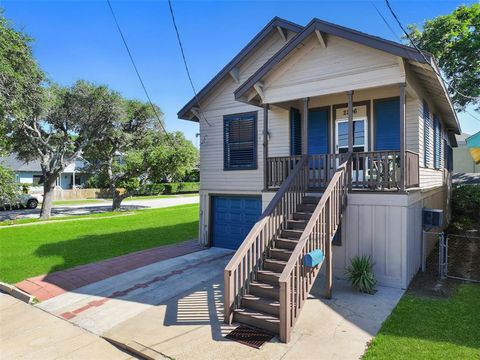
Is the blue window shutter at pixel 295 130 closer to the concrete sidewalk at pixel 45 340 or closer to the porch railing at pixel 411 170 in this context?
the porch railing at pixel 411 170

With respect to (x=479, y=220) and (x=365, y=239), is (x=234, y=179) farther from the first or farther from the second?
(x=479, y=220)

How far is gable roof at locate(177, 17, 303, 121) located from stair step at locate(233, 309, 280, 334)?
→ 784 cm

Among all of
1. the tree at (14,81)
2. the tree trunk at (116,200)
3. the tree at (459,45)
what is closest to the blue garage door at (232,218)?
the tree at (14,81)

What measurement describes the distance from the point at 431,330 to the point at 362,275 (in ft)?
5.70

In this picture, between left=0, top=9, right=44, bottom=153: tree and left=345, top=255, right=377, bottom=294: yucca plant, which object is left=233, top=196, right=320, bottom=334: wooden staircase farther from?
left=0, top=9, right=44, bottom=153: tree

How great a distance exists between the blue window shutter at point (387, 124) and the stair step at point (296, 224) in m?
3.19

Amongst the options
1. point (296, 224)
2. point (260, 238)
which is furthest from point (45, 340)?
point (296, 224)

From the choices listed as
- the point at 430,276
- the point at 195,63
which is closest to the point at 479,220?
the point at 430,276

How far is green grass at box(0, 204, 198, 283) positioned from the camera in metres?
9.02

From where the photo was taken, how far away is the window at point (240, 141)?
1032 centimetres

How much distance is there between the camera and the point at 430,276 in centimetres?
743

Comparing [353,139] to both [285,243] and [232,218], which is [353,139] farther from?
[232,218]

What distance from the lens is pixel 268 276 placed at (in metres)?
5.86

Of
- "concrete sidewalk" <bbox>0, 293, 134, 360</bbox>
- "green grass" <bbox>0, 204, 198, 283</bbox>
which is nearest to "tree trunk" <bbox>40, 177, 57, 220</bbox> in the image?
"green grass" <bbox>0, 204, 198, 283</bbox>
